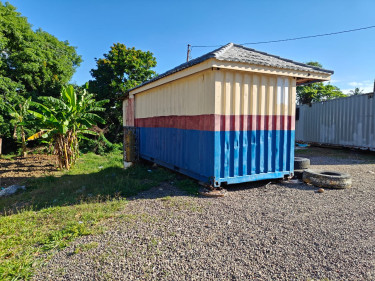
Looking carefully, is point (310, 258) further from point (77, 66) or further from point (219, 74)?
point (77, 66)

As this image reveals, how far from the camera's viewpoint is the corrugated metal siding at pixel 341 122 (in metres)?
12.6

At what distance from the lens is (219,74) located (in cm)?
531

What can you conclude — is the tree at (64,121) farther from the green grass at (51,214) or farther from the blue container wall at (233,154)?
the blue container wall at (233,154)

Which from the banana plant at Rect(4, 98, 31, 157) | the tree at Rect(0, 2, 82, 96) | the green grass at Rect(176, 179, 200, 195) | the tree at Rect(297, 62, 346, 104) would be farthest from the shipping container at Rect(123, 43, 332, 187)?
the tree at Rect(297, 62, 346, 104)

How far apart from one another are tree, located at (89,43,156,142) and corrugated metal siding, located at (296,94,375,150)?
12.2 meters

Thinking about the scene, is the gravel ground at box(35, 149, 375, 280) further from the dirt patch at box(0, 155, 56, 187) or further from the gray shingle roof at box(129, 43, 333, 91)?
the dirt patch at box(0, 155, 56, 187)

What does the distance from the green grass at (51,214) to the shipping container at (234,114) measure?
5.56 ft

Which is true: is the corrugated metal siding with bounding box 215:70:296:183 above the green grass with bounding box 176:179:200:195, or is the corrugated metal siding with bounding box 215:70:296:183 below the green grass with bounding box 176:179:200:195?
above

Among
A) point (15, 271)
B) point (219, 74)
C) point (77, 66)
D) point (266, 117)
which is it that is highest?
point (77, 66)

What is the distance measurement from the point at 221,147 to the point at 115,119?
1385 cm

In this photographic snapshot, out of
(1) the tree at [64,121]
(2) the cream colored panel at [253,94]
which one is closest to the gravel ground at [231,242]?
(2) the cream colored panel at [253,94]

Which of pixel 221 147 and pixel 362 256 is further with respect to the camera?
pixel 221 147

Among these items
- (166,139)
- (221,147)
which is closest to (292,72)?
(221,147)

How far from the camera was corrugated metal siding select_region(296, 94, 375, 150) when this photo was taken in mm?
12555
